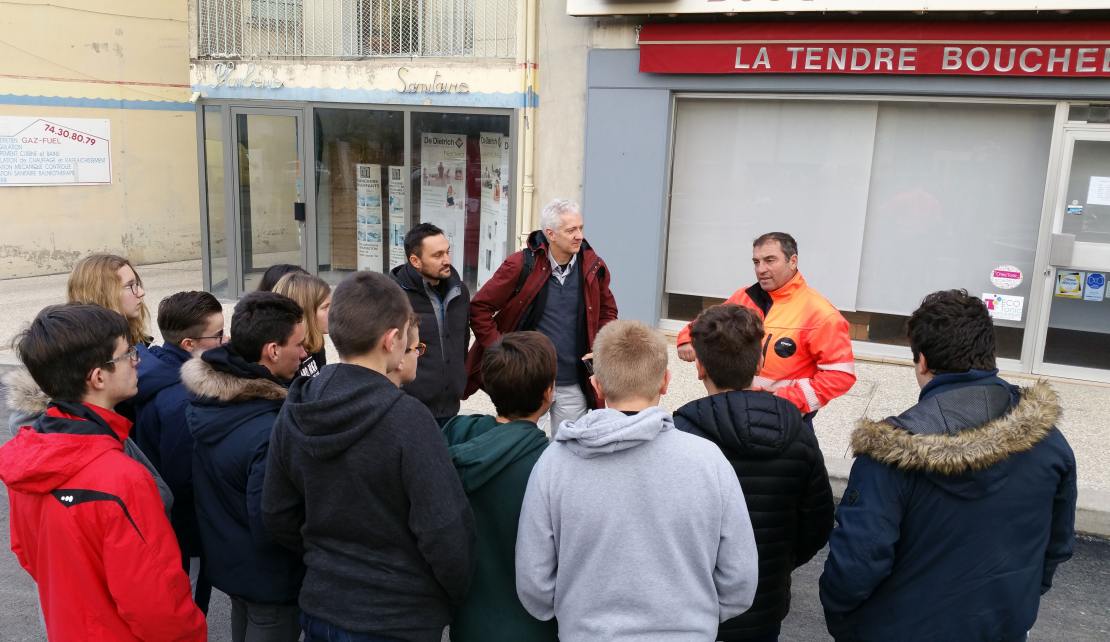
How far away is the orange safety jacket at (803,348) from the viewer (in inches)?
163

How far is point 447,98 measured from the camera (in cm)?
994

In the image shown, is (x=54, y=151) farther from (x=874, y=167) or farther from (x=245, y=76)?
(x=874, y=167)

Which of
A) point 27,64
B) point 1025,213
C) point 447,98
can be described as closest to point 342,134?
point 447,98

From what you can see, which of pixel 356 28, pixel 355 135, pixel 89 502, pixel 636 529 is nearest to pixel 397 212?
pixel 355 135

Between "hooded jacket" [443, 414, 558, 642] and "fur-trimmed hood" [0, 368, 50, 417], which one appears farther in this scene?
"fur-trimmed hood" [0, 368, 50, 417]

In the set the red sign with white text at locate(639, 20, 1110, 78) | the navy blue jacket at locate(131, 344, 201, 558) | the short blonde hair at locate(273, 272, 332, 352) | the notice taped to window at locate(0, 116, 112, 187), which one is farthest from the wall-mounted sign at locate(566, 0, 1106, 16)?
the notice taped to window at locate(0, 116, 112, 187)

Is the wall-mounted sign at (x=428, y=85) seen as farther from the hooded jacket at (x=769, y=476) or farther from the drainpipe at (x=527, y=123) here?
the hooded jacket at (x=769, y=476)

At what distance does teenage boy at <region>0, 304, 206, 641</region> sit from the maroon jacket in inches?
94.1

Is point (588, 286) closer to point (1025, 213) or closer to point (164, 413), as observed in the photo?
point (164, 413)

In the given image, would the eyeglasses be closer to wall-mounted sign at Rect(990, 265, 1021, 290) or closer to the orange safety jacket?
the orange safety jacket

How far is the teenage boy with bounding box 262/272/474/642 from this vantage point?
2324 mm

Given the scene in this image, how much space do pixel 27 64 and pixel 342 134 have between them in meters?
5.55

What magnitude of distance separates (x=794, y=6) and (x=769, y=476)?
6.52m

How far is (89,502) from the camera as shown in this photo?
2.47 meters
